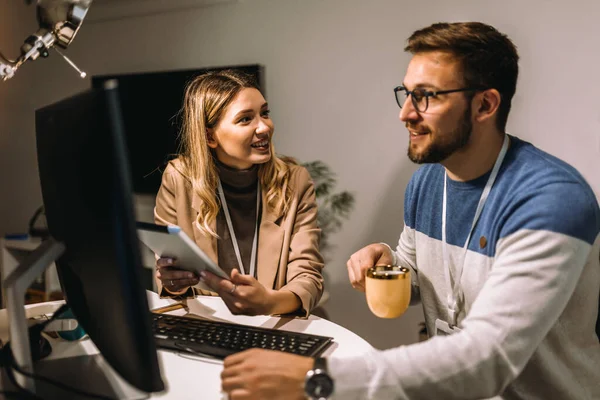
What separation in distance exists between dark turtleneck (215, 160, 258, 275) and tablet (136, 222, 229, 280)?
569 millimetres

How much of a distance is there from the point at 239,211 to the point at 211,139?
1.01 ft

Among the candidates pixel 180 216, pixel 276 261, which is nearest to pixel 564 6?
pixel 276 261

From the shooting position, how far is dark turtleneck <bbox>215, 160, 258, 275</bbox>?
1.87m

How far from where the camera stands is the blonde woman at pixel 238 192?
5.98 feet

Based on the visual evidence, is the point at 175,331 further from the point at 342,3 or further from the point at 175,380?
the point at 342,3

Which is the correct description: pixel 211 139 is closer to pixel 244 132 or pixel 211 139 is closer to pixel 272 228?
pixel 244 132

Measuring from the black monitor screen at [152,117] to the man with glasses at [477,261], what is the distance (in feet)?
7.03

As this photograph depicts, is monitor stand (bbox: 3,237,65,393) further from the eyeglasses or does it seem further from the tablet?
the eyeglasses

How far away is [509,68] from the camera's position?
126 centimetres

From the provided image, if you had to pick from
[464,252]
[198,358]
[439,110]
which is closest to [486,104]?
[439,110]

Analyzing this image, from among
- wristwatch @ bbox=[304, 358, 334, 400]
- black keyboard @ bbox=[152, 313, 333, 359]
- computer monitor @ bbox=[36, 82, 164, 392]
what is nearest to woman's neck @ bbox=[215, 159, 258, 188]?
black keyboard @ bbox=[152, 313, 333, 359]

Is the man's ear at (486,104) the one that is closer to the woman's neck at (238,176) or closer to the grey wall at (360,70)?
the woman's neck at (238,176)

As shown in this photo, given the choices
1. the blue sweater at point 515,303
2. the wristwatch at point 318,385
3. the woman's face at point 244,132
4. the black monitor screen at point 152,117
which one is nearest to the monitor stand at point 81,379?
the wristwatch at point 318,385

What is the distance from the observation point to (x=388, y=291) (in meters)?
1.17
